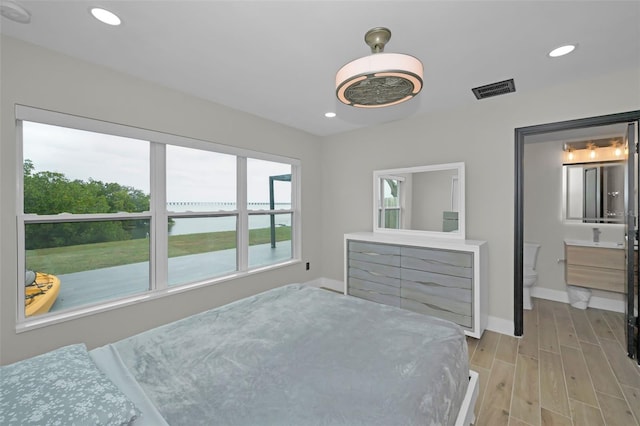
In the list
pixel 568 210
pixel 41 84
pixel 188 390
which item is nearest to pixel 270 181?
pixel 41 84

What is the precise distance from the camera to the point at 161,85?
2.57 metres

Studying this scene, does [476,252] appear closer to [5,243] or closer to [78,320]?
[78,320]

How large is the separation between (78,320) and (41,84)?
1.83 meters

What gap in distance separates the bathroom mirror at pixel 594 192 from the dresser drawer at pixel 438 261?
7.62 feet

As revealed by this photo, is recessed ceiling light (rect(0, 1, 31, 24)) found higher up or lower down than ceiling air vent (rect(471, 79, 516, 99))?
lower down

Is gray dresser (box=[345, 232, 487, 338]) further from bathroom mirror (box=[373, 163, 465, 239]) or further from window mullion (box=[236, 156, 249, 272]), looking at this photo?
window mullion (box=[236, 156, 249, 272])

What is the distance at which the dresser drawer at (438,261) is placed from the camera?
8.85ft

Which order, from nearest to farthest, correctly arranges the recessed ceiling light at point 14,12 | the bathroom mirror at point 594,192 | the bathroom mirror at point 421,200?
1. the recessed ceiling light at point 14,12
2. the bathroom mirror at point 421,200
3. the bathroom mirror at point 594,192

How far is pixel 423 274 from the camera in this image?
2.97 metres

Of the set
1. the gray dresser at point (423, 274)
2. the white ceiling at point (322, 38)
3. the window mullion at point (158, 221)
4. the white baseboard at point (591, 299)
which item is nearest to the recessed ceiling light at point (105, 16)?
the white ceiling at point (322, 38)

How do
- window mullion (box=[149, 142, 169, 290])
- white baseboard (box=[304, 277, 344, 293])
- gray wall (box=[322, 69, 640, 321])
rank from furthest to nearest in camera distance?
white baseboard (box=[304, 277, 344, 293])
window mullion (box=[149, 142, 169, 290])
gray wall (box=[322, 69, 640, 321])

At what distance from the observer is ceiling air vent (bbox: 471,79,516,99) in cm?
255

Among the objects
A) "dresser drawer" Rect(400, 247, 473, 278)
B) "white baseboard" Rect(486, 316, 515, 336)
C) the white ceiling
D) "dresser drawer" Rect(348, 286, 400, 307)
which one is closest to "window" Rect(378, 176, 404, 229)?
"dresser drawer" Rect(400, 247, 473, 278)

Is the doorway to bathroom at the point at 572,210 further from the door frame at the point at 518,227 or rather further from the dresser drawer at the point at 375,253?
the dresser drawer at the point at 375,253
